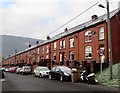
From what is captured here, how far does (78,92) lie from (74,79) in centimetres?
651

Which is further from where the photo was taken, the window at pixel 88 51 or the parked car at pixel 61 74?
the window at pixel 88 51

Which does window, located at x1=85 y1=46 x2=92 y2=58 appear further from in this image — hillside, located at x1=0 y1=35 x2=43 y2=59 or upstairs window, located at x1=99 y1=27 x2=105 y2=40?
hillside, located at x1=0 y1=35 x2=43 y2=59

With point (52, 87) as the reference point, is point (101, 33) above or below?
above

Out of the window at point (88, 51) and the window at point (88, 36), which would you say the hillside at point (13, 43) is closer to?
the window at point (88, 36)

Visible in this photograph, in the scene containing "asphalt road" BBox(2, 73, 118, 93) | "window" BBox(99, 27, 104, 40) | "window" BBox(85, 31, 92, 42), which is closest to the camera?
"asphalt road" BBox(2, 73, 118, 93)

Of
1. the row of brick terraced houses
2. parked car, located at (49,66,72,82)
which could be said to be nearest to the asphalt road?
parked car, located at (49,66,72,82)

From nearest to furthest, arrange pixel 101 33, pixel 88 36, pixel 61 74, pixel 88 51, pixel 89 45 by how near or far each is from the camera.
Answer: pixel 61 74 < pixel 101 33 < pixel 89 45 < pixel 88 51 < pixel 88 36

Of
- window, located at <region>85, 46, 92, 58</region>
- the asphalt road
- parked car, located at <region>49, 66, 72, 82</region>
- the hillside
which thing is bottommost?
the asphalt road

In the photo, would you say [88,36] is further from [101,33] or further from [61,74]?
[61,74]

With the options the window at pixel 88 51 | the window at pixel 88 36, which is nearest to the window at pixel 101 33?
the window at pixel 88 36

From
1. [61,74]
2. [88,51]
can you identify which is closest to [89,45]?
[88,51]

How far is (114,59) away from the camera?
23438 mm

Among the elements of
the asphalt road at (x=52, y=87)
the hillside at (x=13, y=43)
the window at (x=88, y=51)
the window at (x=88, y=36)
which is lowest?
the asphalt road at (x=52, y=87)

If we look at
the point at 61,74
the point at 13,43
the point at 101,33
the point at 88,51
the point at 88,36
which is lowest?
the point at 61,74
